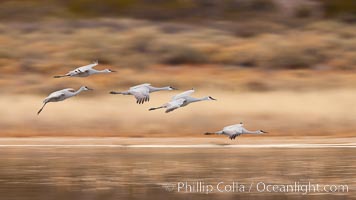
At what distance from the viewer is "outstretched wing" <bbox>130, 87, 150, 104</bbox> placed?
32.9 m

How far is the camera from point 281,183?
31000 millimetres

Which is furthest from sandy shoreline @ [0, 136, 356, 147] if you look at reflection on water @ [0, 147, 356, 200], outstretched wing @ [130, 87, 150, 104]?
outstretched wing @ [130, 87, 150, 104]

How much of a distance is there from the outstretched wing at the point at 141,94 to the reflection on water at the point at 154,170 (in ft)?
5.21

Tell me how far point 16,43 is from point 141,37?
14.1 feet

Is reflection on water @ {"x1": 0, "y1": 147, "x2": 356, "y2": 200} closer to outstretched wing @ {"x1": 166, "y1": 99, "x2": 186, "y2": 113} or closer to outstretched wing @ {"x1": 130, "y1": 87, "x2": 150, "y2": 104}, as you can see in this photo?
outstretched wing @ {"x1": 166, "y1": 99, "x2": 186, "y2": 113}

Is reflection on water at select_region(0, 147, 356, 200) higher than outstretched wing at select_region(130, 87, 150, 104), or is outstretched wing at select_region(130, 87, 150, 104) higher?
outstretched wing at select_region(130, 87, 150, 104)

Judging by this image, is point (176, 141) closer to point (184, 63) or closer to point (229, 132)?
Answer: point (229, 132)

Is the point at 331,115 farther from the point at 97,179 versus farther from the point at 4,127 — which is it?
the point at 97,179

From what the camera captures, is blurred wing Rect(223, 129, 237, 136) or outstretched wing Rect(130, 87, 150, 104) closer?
outstretched wing Rect(130, 87, 150, 104)

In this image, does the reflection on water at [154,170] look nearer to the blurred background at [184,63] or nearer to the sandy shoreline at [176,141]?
the sandy shoreline at [176,141]

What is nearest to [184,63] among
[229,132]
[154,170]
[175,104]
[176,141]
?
[176,141]

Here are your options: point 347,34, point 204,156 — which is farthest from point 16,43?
point 204,156

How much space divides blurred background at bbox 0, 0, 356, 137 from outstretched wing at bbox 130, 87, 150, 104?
28.7 feet

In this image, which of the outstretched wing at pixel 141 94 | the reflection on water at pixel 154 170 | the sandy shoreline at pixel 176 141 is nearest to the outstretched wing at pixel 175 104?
the outstretched wing at pixel 141 94
